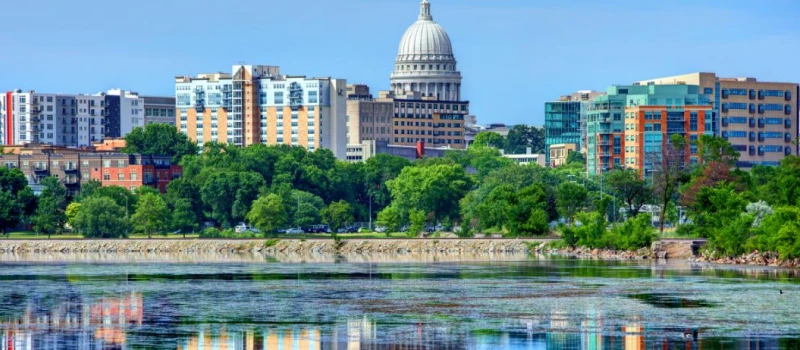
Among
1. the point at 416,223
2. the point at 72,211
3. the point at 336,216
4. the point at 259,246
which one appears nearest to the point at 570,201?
the point at 416,223

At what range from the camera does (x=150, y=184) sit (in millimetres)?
196000

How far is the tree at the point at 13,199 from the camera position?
163 metres

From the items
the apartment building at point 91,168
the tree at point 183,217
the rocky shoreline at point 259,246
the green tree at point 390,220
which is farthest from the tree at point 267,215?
the apartment building at point 91,168

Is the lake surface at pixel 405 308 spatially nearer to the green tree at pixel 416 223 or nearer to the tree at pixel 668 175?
the tree at pixel 668 175

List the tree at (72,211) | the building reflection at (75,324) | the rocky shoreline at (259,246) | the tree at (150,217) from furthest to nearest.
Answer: the tree at (72,211)
the tree at (150,217)
the rocky shoreline at (259,246)
the building reflection at (75,324)

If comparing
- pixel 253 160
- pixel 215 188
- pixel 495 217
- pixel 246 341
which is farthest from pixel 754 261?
pixel 253 160

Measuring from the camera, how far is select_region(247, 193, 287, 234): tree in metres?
161

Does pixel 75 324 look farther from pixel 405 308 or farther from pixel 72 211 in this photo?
pixel 72 211

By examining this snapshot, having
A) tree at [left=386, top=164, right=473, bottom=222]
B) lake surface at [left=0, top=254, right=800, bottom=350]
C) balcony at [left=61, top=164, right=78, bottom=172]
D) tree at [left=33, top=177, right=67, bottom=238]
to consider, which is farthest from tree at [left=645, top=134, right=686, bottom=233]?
balcony at [left=61, top=164, right=78, bottom=172]

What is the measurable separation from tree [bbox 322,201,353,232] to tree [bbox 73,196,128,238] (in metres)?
25.9

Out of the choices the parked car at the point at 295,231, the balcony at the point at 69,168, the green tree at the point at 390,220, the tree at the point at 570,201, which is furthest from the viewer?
the balcony at the point at 69,168

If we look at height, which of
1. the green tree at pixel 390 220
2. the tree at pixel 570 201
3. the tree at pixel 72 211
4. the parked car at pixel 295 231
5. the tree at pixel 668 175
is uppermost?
the tree at pixel 668 175

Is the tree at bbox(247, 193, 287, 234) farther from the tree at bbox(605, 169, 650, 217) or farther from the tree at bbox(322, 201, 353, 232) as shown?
the tree at bbox(605, 169, 650, 217)

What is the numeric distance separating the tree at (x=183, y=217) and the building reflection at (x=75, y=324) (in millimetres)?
87052
